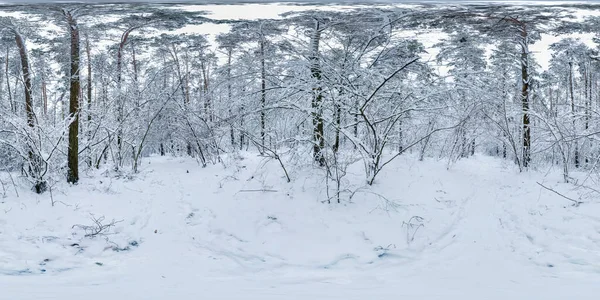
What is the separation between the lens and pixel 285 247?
620 centimetres

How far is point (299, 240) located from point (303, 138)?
7.19ft

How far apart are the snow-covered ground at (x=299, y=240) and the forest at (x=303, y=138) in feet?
0.18

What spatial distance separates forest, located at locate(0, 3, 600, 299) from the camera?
629 centimetres

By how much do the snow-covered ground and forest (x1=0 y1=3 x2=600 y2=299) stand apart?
5 cm

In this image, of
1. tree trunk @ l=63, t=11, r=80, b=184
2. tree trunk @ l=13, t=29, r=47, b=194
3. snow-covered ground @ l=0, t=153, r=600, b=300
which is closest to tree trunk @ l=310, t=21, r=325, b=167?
snow-covered ground @ l=0, t=153, r=600, b=300

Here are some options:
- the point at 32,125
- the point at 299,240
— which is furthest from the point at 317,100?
the point at 32,125

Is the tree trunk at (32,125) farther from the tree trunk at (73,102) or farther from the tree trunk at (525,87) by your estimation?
the tree trunk at (525,87)

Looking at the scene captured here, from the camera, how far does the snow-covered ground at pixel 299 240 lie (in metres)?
4.48

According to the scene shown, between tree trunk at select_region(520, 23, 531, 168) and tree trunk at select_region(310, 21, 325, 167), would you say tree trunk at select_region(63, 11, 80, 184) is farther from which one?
tree trunk at select_region(520, 23, 531, 168)

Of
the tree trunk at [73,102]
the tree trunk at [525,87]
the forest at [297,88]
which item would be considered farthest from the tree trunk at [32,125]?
the tree trunk at [525,87]

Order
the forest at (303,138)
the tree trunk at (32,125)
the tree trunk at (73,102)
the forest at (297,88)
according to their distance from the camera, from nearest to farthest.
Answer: the forest at (303,138), the tree trunk at (32,125), the forest at (297,88), the tree trunk at (73,102)

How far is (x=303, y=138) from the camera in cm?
751

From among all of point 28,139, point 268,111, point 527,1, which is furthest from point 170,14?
point 527,1

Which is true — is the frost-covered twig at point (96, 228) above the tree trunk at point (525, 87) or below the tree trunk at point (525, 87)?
below
